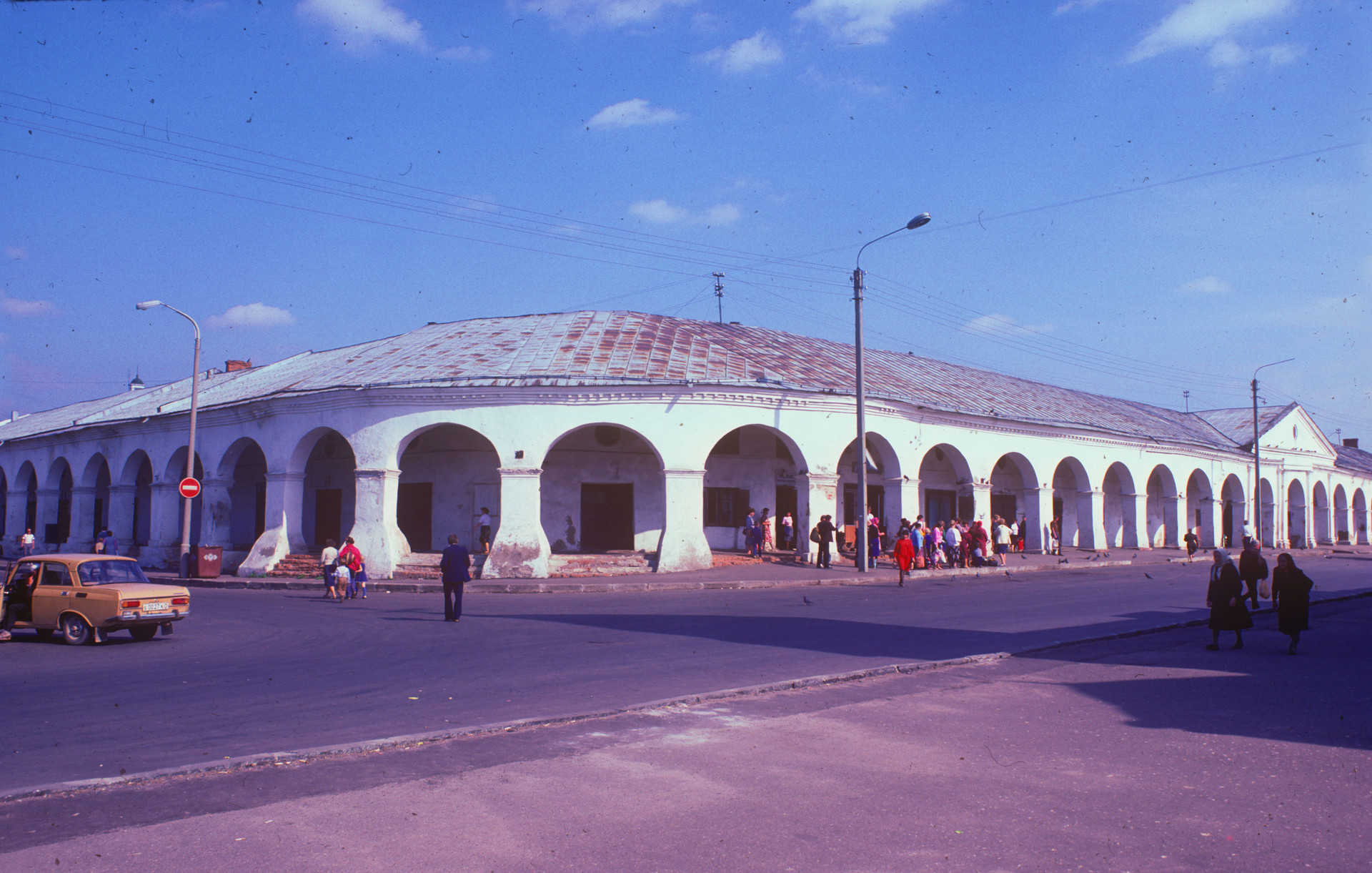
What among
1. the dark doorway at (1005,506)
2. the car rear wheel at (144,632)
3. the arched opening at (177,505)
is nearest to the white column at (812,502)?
the dark doorway at (1005,506)

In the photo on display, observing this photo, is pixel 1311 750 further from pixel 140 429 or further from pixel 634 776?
pixel 140 429

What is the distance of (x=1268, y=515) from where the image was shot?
46.5 meters

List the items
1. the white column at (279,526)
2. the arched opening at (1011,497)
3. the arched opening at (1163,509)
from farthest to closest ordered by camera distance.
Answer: the arched opening at (1163,509)
the arched opening at (1011,497)
the white column at (279,526)

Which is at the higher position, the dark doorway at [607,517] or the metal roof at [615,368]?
the metal roof at [615,368]

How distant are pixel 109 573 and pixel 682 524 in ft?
44.6

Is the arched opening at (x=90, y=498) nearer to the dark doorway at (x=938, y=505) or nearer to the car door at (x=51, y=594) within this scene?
the car door at (x=51, y=594)

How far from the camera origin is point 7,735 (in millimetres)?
7254

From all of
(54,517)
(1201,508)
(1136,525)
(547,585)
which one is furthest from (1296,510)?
(54,517)

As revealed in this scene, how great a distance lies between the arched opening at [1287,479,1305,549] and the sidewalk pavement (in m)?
27.3

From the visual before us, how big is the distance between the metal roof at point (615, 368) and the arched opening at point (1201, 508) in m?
3.00

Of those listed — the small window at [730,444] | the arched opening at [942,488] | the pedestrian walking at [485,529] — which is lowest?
the pedestrian walking at [485,529]

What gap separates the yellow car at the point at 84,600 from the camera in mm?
13117

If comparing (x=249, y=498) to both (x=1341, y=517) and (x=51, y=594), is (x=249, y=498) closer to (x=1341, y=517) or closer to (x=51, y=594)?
(x=51, y=594)

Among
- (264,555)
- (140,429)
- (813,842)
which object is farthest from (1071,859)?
(140,429)
